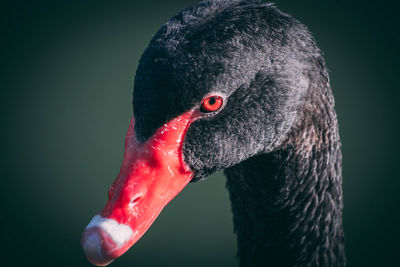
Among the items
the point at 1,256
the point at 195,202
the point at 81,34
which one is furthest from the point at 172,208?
the point at 81,34

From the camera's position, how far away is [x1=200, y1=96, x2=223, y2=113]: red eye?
119cm

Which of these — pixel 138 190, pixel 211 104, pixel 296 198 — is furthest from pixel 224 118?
pixel 296 198

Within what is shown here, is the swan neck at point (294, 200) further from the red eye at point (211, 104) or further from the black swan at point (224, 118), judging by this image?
the red eye at point (211, 104)

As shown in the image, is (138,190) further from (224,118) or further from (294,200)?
(294,200)

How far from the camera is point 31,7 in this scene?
437 cm

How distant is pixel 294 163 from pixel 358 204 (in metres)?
2.85

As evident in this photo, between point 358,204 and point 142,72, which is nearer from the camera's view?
point 142,72

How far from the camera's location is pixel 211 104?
121 centimetres

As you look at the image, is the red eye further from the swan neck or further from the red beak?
Answer: the swan neck

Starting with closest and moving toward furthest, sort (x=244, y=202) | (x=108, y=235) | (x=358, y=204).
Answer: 1. (x=108, y=235)
2. (x=244, y=202)
3. (x=358, y=204)

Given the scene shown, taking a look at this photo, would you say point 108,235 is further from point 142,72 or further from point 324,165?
point 324,165

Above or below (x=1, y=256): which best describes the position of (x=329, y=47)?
above

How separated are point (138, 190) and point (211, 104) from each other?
1.17 feet

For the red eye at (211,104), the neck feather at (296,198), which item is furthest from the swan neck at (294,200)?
the red eye at (211,104)
